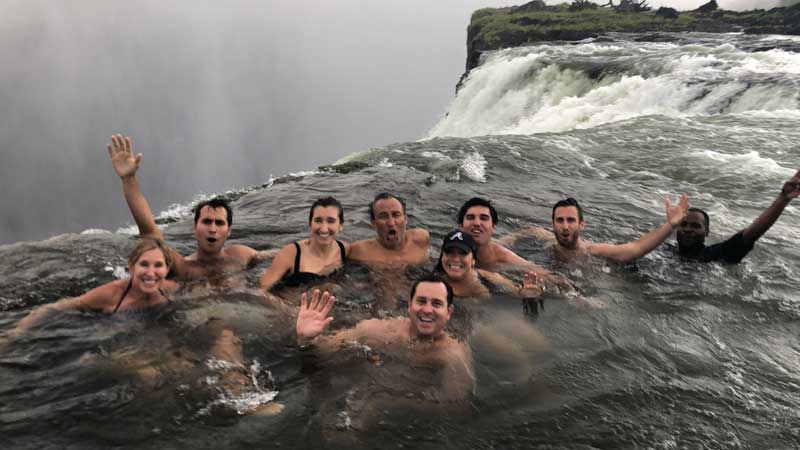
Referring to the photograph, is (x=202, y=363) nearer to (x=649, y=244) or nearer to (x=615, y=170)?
(x=649, y=244)

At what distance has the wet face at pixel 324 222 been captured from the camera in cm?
600

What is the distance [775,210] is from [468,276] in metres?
3.77

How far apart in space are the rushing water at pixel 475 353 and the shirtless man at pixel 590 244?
0.64ft

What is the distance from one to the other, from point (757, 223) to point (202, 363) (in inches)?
254

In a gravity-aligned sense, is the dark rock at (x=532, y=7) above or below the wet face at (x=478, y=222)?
above

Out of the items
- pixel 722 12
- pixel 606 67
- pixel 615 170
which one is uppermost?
pixel 722 12

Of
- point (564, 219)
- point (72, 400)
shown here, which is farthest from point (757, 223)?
point (72, 400)

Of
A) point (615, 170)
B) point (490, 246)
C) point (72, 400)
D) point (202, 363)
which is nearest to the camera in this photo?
point (72, 400)

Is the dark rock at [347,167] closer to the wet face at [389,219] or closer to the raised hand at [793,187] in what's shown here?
the wet face at [389,219]

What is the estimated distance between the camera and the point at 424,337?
4.56 m

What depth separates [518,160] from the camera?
41.5ft

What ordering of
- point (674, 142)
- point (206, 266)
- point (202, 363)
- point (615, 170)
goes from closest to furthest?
point (202, 363)
point (206, 266)
point (615, 170)
point (674, 142)

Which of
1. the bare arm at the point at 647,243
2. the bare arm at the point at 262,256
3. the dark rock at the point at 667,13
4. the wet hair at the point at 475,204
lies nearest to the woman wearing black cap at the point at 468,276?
the wet hair at the point at 475,204

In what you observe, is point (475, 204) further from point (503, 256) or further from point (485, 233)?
point (503, 256)
